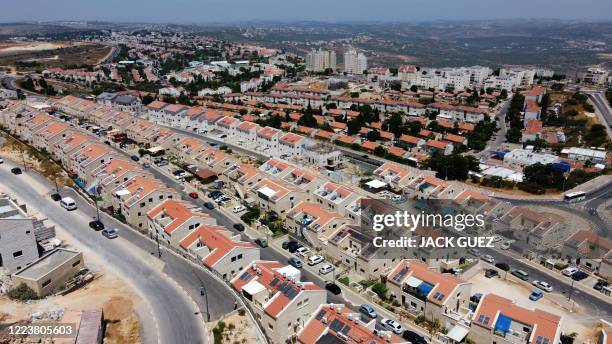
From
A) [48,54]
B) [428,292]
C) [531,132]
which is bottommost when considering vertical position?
[531,132]

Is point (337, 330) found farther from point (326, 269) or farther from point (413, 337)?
point (326, 269)

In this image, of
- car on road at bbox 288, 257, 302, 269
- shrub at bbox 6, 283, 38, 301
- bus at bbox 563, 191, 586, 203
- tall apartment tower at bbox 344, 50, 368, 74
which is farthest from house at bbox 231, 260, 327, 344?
tall apartment tower at bbox 344, 50, 368, 74

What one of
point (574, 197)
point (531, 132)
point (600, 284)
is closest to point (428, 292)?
point (600, 284)

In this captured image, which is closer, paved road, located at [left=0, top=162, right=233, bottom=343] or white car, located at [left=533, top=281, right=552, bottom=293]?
paved road, located at [left=0, top=162, right=233, bottom=343]

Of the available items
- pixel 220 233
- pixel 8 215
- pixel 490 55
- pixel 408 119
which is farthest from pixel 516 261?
pixel 490 55

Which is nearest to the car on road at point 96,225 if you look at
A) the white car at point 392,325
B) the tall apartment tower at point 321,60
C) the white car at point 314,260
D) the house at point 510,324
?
the white car at point 314,260

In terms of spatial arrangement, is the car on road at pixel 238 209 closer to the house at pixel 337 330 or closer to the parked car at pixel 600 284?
the house at pixel 337 330

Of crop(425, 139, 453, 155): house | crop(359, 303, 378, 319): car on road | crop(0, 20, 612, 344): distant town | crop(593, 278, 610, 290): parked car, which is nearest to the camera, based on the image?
crop(0, 20, 612, 344): distant town

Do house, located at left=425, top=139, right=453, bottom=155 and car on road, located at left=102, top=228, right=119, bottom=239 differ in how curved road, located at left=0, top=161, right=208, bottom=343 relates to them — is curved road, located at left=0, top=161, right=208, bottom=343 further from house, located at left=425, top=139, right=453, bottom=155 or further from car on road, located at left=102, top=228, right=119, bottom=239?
house, located at left=425, top=139, right=453, bottom=155
